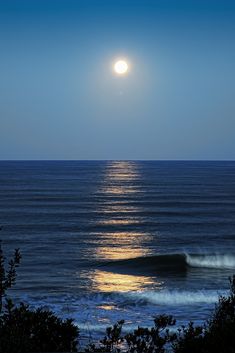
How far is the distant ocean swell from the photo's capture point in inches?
1560

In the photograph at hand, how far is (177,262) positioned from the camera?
135 feet

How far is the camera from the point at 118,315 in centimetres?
2542

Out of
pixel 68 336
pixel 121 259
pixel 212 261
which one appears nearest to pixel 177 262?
pixel 212 261

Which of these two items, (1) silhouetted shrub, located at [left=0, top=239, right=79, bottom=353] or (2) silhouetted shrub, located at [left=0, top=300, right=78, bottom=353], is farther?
(2) silhouetted shrub, located at [left=0, top=300, right=78, bottom=353]

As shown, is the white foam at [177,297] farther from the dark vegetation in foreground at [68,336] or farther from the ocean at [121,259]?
the dark vegetation in foreground at [68,336]

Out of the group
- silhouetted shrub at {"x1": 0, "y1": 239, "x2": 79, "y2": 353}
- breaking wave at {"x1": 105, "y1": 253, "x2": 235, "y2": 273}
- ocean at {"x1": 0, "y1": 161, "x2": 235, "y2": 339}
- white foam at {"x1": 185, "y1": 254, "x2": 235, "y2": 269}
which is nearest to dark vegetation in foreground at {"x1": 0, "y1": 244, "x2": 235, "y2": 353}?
silhouetted shrub at {"x1": 0, "y1": 239, "x2": 79, "y2": 353}

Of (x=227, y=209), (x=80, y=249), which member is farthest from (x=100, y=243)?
(x=227, y=209)

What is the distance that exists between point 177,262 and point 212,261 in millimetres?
2927

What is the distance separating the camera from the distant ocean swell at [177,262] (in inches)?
1560

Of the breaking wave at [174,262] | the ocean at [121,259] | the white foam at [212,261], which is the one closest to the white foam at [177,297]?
A: the ocean at [121,259]

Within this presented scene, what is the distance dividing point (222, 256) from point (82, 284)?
15.2 metres

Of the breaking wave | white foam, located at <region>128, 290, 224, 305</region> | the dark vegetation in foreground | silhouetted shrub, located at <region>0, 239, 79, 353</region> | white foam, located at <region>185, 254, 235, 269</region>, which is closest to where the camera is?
the dark vegetation in foreground

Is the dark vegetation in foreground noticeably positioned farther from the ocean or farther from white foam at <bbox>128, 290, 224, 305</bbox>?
white foam at <bbox>128, 290, 224, 305</bbox>

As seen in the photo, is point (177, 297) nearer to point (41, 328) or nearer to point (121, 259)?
point (121, 259)
